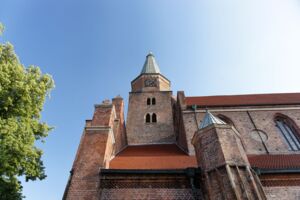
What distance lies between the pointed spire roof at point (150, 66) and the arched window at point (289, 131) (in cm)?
1320

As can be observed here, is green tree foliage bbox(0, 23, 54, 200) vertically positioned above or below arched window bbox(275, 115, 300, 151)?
below

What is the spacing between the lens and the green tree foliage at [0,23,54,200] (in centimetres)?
672

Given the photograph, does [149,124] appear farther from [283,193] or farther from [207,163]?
[283,193]

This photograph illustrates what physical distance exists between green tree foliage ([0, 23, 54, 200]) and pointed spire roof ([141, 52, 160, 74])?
1481cm

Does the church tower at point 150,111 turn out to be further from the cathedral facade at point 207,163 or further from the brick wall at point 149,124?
the cathedral facade at point 207,163

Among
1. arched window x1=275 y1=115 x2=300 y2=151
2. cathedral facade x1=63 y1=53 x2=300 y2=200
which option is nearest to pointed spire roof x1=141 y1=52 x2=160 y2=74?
cathedral facade x1=63 y1=53 x2=300 y2=200

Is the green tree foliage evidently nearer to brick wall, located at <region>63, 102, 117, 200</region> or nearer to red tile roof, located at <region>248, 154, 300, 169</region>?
brick wall, located at <region>63, 102, 117, 200</region>

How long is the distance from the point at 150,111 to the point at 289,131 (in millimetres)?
10292

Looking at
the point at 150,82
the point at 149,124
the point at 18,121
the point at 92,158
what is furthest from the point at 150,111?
the point at 18,121

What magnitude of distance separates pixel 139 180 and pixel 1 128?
4.99m

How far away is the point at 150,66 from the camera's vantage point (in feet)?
80.9

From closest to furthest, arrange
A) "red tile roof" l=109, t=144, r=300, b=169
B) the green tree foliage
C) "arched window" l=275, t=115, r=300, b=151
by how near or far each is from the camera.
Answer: the green tree foliage → "red tile roof" l=109, t=144, r=300, b=169 → "arched window" l=275, t=115, r=300, b=151

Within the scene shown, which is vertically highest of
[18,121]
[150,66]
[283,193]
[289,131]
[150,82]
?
[150,66]

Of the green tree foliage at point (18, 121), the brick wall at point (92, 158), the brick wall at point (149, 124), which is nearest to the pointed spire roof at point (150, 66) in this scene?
the brick wall at point (149, 124)
